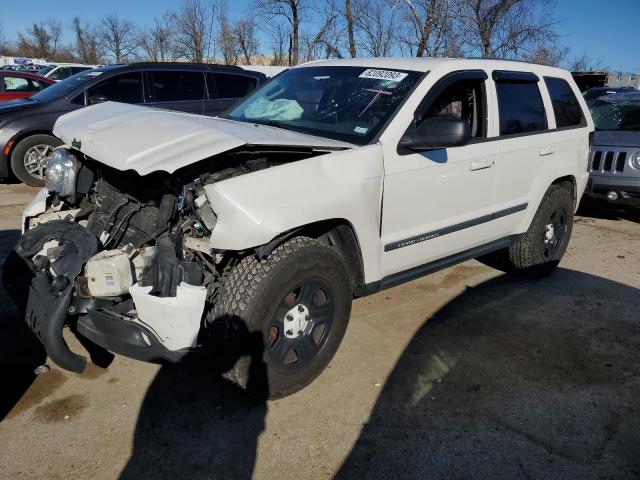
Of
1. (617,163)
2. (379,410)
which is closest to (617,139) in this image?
(617,163)

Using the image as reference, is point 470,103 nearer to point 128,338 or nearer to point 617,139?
point 128,338

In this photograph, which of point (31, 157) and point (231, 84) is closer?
point (31, 157)

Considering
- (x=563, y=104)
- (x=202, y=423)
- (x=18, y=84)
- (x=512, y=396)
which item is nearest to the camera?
(x=202, y=423)

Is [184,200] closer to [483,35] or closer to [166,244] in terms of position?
[166,244]

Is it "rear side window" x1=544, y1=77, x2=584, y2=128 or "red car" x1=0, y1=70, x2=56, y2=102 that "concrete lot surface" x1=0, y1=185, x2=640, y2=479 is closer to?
"rear side window" x1=544, y1=77, x2=584, y2=128

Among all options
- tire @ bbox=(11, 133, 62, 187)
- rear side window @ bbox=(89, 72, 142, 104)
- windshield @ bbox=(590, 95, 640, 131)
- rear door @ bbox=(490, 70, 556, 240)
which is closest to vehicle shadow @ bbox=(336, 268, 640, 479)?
rear door @ bbox=(490, 70, 556, 240)

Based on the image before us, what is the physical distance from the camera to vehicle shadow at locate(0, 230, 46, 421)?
3.06 metres

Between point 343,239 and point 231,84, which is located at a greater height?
point 231,84

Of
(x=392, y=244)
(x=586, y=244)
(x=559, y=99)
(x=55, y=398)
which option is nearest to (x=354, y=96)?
(x=392, y=244)

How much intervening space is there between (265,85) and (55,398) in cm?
277

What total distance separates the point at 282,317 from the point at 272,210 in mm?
631

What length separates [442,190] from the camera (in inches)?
142

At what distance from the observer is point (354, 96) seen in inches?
144

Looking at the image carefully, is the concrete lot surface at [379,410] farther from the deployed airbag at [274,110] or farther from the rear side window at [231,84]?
the rear side window at [231,84]
